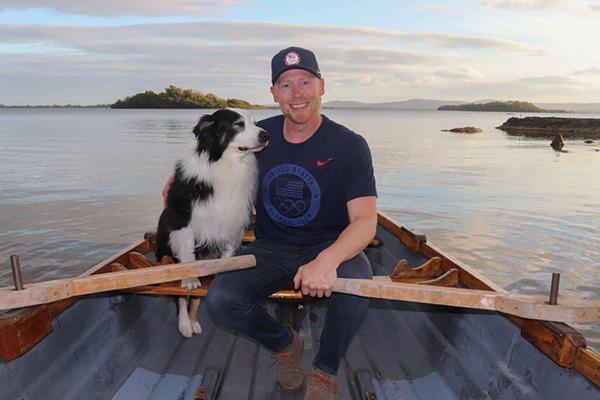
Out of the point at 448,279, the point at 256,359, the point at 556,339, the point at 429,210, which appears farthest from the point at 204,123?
the point at 429,210

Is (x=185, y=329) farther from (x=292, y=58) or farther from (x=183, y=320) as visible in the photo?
(x=292, y=58)

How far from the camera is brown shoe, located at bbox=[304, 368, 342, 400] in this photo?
2.84m

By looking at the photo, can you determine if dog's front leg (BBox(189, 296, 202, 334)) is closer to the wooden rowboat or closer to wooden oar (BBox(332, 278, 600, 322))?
the wooden rowboat

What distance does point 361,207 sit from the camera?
3.08m

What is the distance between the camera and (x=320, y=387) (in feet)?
9.40

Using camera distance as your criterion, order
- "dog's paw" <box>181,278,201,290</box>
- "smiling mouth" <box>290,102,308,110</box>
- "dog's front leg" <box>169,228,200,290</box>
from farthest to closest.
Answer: "dog's front leg" <box>169,228,200,290</box> < "dog's paw" <box>181,278,201,290</box> < "smiling mouth" <box>290,102,308,110</box>

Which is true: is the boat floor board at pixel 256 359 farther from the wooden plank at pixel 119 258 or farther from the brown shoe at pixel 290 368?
the wooden plank at pixel 119 258

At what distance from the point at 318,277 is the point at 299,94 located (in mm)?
1454

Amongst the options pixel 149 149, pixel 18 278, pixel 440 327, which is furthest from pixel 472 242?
pixel 149 149

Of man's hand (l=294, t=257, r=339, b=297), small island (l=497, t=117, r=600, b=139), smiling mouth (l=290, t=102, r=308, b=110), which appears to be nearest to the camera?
man's hand (l=294, t=257, r=339, b=297)

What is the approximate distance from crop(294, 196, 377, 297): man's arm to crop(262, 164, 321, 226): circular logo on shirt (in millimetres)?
324

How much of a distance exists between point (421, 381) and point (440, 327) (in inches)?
19.9

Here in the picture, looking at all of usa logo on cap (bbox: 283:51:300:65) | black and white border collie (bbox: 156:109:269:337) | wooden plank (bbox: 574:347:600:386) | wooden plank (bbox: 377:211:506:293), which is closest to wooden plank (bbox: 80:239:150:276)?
black and white border collie (bbox: 156:109:269:337)

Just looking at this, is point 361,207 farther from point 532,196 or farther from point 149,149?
point 149,149
